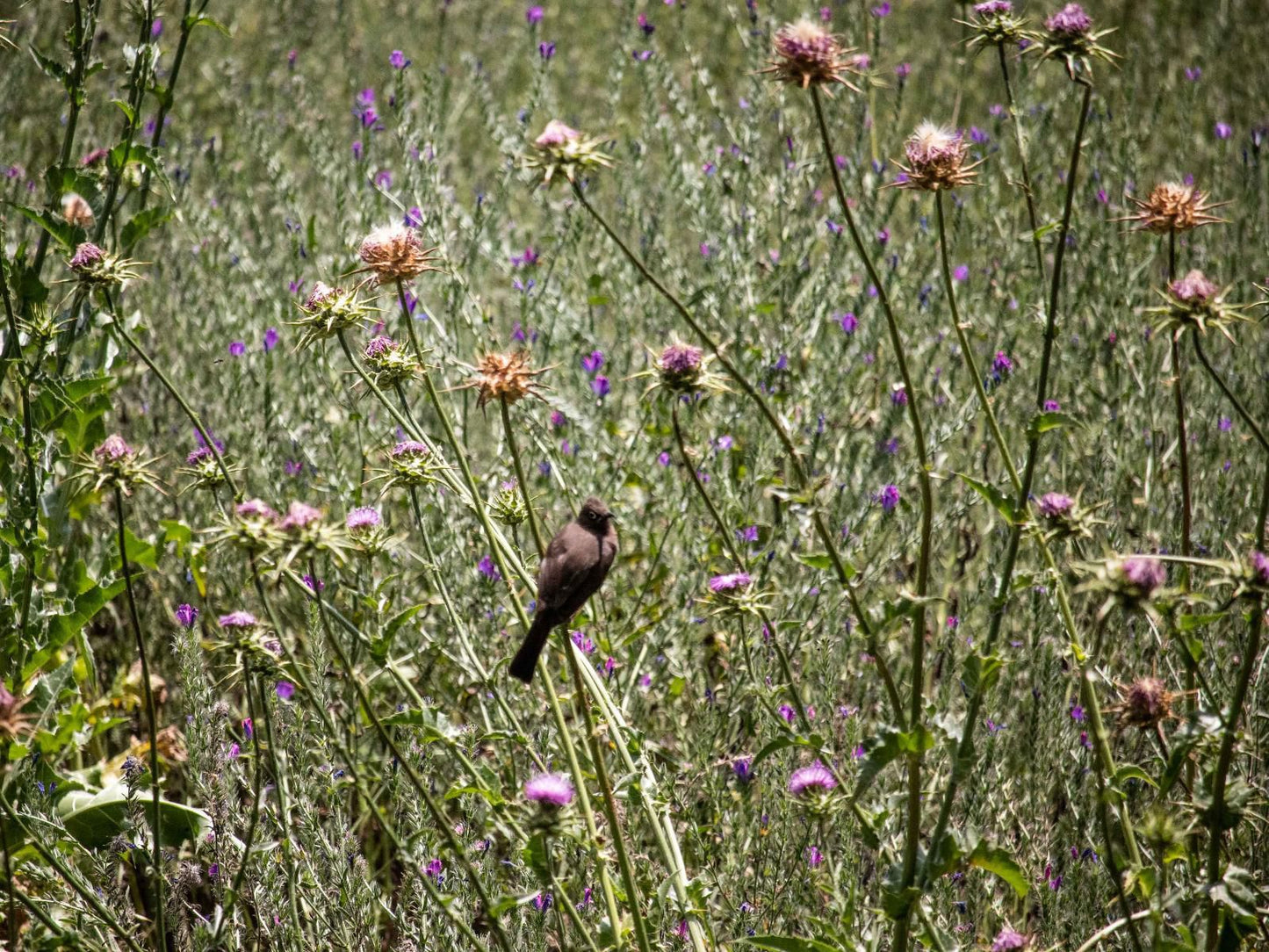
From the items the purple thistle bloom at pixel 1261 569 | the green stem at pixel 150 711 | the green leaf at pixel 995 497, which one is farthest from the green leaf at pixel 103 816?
the purple thistle bloom at pixel 1261 569

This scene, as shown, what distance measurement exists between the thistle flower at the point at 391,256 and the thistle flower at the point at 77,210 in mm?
968

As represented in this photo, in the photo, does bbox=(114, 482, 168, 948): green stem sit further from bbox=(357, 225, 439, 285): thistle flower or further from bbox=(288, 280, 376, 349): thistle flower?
bbox=(357, 225, 439, 285): thistle flower

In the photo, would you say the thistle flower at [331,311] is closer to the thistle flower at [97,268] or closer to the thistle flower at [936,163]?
the thistle flower at [97,268]

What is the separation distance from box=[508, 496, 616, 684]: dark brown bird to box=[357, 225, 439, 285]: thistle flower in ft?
1.65

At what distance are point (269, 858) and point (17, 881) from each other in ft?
2.88

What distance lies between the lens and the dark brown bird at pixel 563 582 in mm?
1753

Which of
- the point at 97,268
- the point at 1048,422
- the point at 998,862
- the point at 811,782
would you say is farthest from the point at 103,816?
the point at 1048,422

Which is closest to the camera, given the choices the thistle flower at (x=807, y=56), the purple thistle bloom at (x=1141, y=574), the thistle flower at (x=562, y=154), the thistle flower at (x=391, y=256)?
the purple thistle bloom at (x=1141, y=574)

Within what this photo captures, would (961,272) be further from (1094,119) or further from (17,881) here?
(17,881)

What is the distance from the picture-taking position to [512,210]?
5.61 metres

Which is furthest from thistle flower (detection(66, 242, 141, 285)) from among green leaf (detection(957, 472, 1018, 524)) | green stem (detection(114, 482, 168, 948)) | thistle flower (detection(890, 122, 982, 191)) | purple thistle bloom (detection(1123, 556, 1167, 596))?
purple thistle bloom (detection(1123, 556, 1167, 596))

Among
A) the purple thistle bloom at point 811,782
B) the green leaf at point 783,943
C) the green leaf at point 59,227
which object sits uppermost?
the green leaf at point 59,227

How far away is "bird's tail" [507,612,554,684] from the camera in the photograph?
176 cm

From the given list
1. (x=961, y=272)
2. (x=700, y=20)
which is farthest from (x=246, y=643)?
(x=700, y=20)
